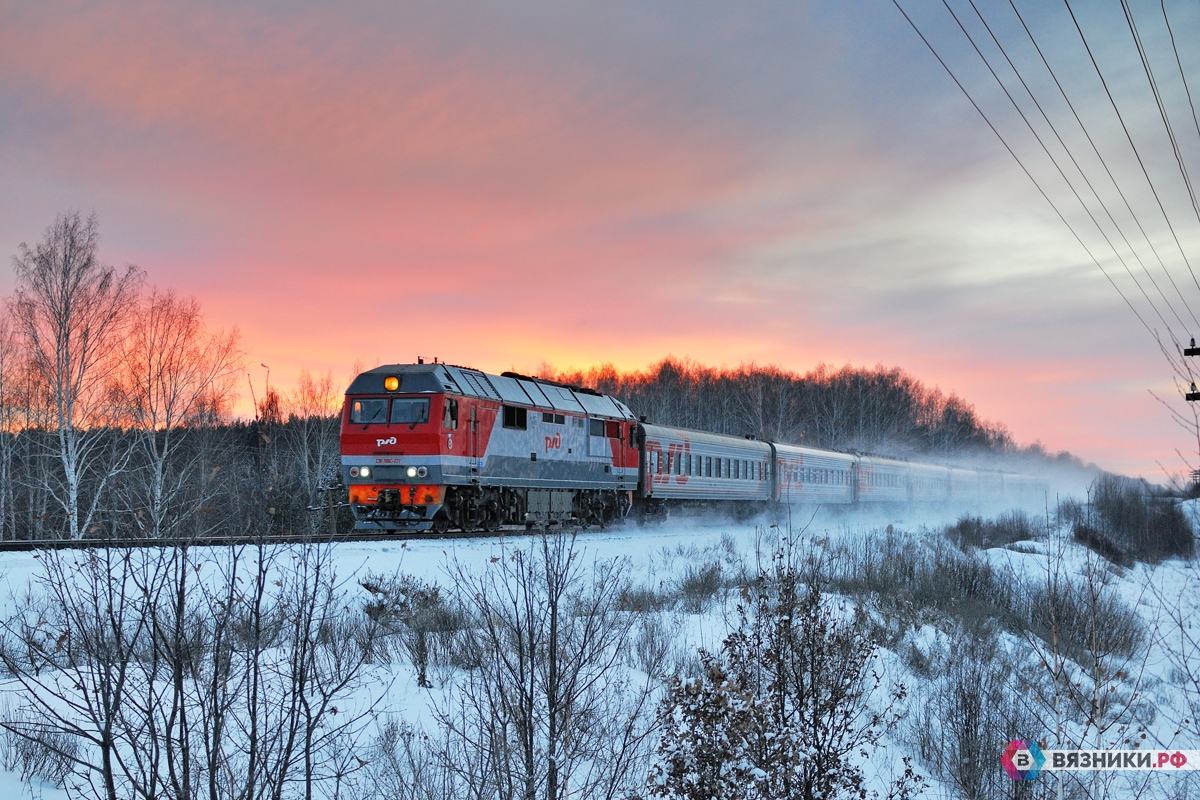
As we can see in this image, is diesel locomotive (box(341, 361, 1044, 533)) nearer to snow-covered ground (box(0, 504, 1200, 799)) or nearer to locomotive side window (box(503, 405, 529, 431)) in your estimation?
locomotive side window (box(503, 405, 529, 431))

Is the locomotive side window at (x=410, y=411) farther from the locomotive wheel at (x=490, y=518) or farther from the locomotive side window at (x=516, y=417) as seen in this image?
the locomotive wheel at (x=490, y=518)

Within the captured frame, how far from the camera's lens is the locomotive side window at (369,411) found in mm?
19250

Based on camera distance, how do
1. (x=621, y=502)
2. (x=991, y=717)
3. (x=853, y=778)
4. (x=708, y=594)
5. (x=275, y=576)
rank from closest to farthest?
(x=853, y=778) → (x=991, y=717) → (x=275, y=576) → (x=708, y=594) → (x=621, y=502)

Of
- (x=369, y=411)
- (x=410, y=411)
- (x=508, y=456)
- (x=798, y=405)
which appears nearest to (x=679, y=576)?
(x=508, y=456)

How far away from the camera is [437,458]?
18312 millimetres

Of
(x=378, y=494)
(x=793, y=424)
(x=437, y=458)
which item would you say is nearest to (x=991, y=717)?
(x=437, y=458)

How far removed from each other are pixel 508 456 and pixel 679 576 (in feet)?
18.0

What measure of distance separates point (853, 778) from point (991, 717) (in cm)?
366

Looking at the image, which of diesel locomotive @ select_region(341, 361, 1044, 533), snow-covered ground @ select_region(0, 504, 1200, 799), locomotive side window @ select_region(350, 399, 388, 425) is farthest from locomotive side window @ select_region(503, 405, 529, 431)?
locomotive side window @ select_region(350, 399, 388, 425)

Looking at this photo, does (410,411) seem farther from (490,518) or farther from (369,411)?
(490,518)

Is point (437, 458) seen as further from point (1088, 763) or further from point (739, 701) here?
point (1088, 763)

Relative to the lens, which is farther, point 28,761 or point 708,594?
point 708,594

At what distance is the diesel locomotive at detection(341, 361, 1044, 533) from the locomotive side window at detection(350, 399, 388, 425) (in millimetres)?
28

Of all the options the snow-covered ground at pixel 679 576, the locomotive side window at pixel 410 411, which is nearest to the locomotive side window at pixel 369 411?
the locomotive side window at pixel 410 411
